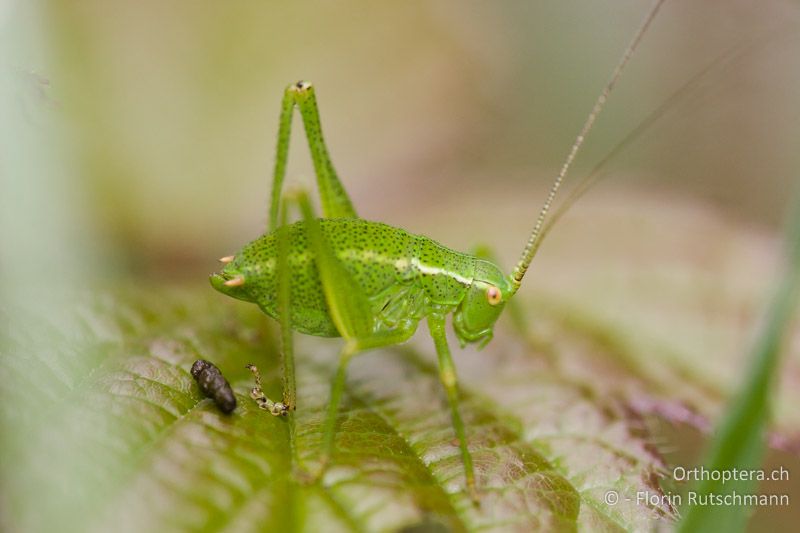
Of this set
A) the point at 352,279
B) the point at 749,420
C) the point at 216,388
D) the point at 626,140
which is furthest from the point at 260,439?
the point at 626,140

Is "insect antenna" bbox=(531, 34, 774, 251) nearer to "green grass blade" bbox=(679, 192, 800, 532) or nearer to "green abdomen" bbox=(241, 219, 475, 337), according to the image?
"green abdomen" bbox=(241, 219, 475, 337)

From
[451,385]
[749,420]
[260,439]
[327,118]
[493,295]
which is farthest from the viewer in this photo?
[327,118]

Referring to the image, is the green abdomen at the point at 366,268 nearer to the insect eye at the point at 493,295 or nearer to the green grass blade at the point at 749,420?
the insect eye at the point at 493,295

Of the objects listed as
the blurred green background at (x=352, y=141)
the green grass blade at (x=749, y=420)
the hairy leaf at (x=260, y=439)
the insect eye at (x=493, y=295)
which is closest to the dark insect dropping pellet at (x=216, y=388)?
the hairy leaf at (x=260, y=439)

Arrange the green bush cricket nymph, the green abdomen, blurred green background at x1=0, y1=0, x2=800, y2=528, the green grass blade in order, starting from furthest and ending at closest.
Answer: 1. blurred green background at x1=0, y1=0, x2=800, y2=528
2. the green abdomen
3. the green bush cricket nymph
4. the green grass blade

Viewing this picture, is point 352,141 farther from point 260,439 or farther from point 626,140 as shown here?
point 260,439

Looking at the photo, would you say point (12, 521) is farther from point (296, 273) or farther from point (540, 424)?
point (540, 424)

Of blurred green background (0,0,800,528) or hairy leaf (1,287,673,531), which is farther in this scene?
blurred green background (0,0,800,528)

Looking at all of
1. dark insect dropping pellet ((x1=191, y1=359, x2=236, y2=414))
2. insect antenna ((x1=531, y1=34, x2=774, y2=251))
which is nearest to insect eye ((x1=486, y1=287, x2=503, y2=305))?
insect antenna ((x1=531, y1=34, x2=774, y2=251))
